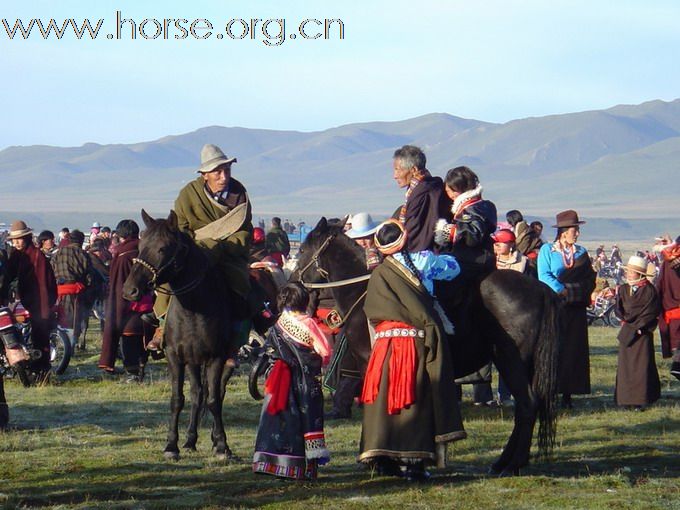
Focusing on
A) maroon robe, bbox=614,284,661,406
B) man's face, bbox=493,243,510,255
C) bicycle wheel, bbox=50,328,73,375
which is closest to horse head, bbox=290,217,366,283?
man's face, bbox=493,243,510,255

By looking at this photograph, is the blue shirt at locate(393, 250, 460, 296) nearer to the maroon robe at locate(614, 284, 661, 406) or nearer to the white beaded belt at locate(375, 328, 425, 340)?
the white beaded belt at locate(375, 328, 425, 340)

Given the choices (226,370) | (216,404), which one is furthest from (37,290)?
(216,404)

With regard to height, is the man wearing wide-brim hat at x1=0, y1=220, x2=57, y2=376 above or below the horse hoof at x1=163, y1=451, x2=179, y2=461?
above

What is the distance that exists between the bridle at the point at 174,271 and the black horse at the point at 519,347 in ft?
7.08

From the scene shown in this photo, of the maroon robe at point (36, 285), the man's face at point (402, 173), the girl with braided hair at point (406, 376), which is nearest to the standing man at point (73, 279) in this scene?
the maroon robe at point (36, 285)

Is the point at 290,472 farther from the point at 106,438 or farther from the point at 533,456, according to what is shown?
the point at 106,438

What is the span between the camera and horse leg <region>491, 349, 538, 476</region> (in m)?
9.41

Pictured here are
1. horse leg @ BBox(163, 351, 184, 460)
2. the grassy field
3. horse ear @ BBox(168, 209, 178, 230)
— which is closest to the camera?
the grassy field

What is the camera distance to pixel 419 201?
9562mm

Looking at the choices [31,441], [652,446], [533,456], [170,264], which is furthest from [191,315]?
[652,446]

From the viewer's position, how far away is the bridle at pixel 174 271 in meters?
9.82

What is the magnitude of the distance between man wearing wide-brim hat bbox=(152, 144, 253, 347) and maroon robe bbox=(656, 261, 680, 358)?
18.9 ft

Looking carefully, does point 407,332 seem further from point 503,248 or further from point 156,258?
point 503,248

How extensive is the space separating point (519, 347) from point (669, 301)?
542cm
